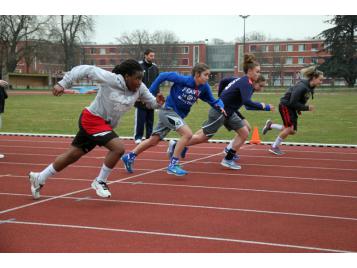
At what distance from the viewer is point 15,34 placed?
6175 centimetres

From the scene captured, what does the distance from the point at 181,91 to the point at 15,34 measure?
193 ft

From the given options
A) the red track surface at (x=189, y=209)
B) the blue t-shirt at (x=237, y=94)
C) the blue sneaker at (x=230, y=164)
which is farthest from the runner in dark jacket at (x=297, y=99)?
the blue sneaker at (x=230, y=164)

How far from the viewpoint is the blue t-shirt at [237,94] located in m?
8.01

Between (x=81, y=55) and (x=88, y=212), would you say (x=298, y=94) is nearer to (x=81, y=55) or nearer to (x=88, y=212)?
(x=88, y=212)

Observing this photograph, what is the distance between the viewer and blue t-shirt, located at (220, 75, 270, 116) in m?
8.01

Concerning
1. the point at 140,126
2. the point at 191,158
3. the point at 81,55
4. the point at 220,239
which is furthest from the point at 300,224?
the point at 81,55

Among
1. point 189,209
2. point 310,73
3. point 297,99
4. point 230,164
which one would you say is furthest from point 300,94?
point 189,209

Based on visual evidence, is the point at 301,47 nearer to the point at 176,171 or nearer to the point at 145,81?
the point at 145,81

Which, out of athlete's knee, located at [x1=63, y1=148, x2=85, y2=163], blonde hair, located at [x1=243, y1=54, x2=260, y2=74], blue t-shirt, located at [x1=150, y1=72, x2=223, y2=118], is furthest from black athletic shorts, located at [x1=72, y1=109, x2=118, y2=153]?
blonde hair, located at [x1=243, y1=54, x2=260, y2=74]

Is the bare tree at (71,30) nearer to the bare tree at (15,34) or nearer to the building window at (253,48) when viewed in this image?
the bare tree at (15,34)

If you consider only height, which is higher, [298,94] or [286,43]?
[286,43]

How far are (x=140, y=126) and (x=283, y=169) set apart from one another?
4.31 m

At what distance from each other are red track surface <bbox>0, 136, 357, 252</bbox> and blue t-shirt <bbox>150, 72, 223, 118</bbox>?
107cm

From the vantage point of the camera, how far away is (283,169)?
27.4 feet
